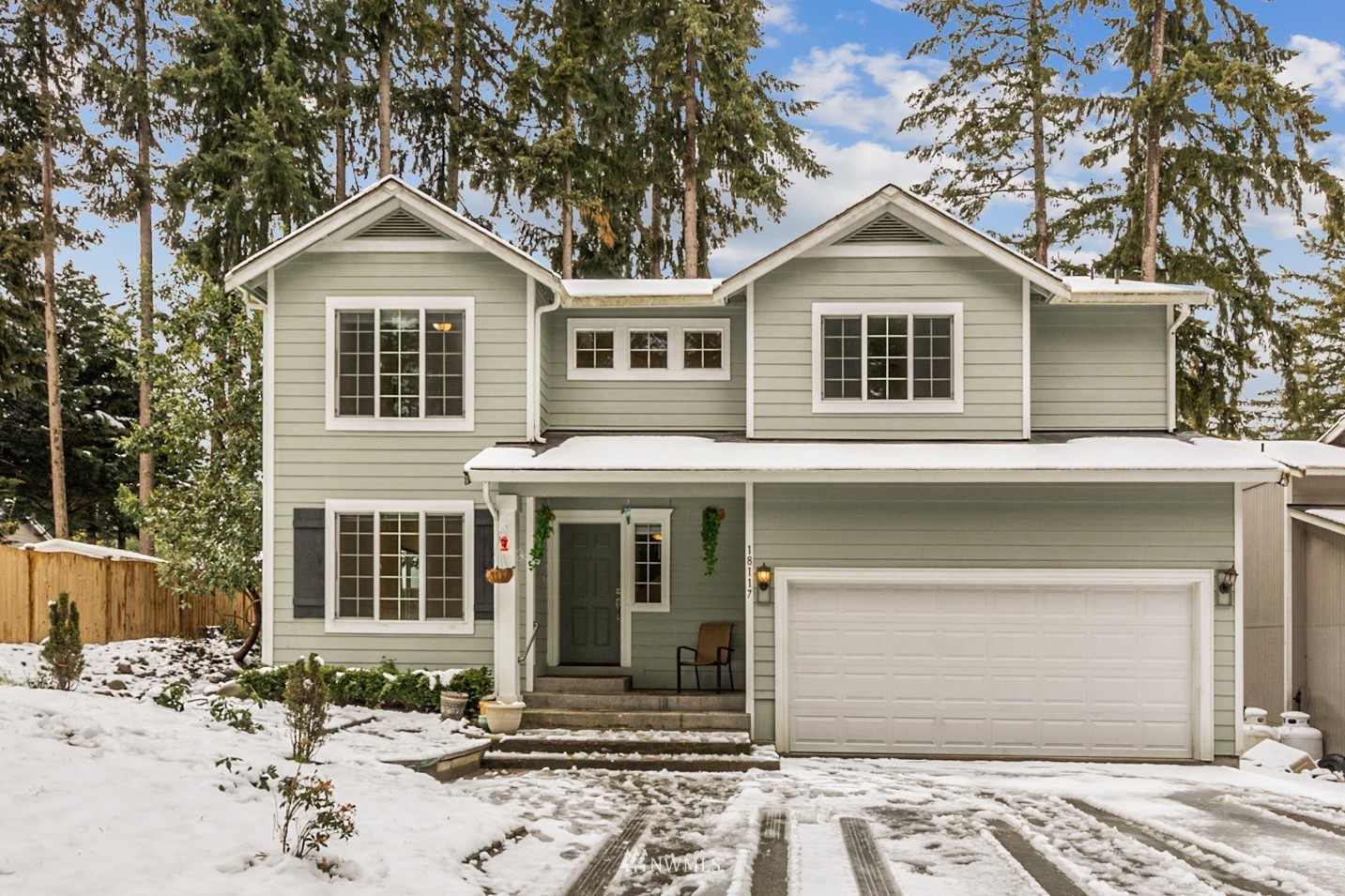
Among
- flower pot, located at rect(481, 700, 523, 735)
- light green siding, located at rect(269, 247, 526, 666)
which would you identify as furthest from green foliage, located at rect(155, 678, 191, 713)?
flower pot, located at rect(481, 700, 523, 735)

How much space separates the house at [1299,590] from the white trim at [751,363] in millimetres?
6818

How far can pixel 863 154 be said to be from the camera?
25719 mm

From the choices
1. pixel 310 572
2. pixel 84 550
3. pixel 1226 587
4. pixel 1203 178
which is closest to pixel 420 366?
pixel 310 572

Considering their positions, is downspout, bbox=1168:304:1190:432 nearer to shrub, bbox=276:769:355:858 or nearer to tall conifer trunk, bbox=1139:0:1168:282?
tall conifer trunk, bbox=1139:0:1168:282

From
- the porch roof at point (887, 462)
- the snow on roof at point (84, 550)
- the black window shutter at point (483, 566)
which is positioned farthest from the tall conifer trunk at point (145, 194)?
the porch roof at point (887, 462)

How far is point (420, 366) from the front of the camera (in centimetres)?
1225

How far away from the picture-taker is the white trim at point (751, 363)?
12.0m

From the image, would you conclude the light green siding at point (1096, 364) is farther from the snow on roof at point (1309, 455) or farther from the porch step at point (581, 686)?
the porch step at point (581, 686)

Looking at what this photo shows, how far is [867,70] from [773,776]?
717 inches

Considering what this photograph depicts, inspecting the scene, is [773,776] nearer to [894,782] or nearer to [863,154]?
[894,782]

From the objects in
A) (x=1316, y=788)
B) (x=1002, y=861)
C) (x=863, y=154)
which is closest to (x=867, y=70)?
(x=863, y=154)

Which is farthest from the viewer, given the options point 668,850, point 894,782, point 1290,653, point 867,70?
point 867,70

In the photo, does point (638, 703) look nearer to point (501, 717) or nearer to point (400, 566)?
point (501, 717)

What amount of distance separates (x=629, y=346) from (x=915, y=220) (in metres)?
3.85
